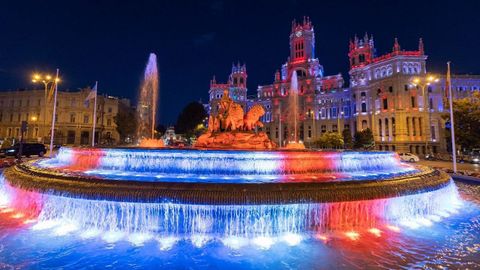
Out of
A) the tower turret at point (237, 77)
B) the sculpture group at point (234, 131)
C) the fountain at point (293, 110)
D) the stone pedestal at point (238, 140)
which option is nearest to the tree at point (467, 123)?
the sculpture group at point (234, 131)

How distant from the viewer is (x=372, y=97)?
67.6 m

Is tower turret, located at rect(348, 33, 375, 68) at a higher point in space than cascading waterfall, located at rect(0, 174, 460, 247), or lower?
higher

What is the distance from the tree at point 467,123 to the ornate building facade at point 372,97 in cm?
1784

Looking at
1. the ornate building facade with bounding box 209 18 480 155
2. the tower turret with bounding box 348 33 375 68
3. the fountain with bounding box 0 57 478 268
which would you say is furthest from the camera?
the tower turret with bounding box 348 33 375 68

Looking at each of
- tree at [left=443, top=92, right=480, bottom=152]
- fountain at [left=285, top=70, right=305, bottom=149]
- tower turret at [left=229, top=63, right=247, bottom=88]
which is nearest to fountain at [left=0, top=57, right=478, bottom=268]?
tree at [left=443, top=92, right=480, bottom=152]

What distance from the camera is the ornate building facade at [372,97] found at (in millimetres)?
60500

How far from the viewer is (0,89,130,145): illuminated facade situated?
64.2 metres

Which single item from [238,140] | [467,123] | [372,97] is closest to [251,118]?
[238,140]

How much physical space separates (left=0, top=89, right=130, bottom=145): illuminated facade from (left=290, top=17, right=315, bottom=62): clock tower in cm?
6621

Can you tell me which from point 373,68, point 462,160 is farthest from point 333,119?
point 462,160

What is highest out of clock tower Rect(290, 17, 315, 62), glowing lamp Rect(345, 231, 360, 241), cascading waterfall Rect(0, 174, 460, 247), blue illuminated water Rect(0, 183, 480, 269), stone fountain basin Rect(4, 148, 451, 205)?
clock tower Rect(290, 17, 315, 62)

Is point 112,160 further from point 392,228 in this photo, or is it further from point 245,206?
point 392,228

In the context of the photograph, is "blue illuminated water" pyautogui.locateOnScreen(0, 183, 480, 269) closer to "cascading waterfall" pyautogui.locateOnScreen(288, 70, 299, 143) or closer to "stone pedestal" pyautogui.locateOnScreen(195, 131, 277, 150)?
"stone pedestal" pyautogui.locateOnScreen(195, 131, 277, 150)

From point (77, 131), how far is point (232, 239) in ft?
238
